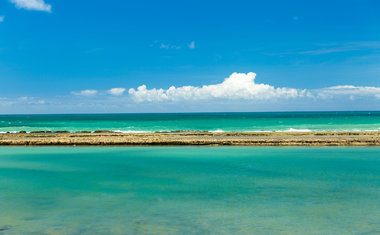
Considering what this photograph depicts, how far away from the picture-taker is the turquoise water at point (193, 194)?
1033 centimetres

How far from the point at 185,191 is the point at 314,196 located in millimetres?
4974

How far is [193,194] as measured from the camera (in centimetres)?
1402

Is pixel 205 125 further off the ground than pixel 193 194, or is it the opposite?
pixel 205 125

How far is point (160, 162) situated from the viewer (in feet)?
75.8

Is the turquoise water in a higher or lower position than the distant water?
lower

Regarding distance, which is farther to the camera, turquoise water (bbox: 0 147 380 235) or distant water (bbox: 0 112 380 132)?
distant water (bbox: 0 112 380 132)

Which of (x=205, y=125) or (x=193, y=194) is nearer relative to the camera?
(x=193, y=194)

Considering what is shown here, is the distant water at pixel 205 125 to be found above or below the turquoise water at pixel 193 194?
above

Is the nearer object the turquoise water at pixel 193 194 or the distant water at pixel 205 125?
the turquoise water at pixel 193 194

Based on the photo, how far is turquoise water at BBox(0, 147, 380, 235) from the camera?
10.3 meters

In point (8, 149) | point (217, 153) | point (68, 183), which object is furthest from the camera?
point (8, 149)

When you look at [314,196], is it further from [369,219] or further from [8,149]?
[8,149]

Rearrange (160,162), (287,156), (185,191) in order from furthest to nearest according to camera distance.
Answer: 1. (287,156)
2. (160,162)
3. (185,191)


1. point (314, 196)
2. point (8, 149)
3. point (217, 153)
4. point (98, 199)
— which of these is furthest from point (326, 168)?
point (8, 149)
